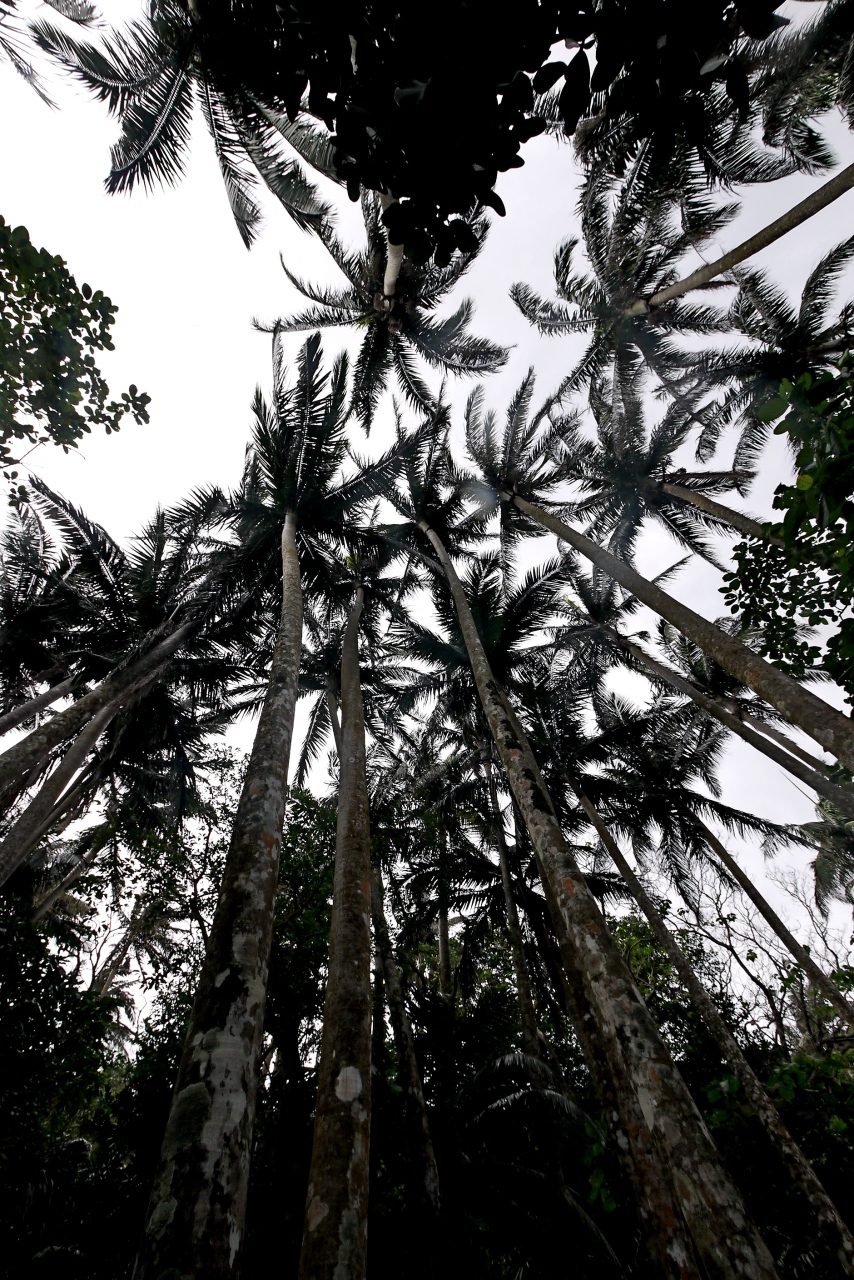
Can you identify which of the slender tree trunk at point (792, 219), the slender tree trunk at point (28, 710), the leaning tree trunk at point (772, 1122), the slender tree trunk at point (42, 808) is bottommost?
the leaning tree trunk at point (772, 1122)

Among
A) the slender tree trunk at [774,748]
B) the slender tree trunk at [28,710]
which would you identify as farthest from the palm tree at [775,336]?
the slender tree trunk at [28,710]

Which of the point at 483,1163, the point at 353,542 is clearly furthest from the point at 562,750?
the point at 483,1163

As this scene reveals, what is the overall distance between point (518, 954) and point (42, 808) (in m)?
8.60

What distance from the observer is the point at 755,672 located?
564 centimetres

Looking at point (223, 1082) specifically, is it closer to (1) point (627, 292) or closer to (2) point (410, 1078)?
(2) point (410, 1078)

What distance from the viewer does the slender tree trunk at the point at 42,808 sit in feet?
Answer: 23.0

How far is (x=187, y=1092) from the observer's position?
2475 mm

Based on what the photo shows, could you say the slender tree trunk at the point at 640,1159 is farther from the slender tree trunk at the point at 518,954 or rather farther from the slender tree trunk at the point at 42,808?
the slender tree trunk at the point at 42,808

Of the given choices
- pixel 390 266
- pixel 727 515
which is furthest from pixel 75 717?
pixel 727 515

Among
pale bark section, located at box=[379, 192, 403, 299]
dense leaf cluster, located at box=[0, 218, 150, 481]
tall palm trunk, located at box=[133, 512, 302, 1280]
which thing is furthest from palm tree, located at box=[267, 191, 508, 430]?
tall palm trunk, located at box=[133, 512, 302, 1280]

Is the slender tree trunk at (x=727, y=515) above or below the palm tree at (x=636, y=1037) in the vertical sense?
above

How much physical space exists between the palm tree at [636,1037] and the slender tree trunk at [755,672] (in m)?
2.46

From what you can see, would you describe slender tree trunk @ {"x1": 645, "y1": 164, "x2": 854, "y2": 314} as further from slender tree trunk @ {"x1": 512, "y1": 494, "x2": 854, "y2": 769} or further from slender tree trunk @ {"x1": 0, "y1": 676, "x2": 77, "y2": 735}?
slender tree trunk @ {"x1": 0, "y1": 676, "x2": 77, "y2": 735}

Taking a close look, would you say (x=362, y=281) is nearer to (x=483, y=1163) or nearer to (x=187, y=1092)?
(x=187, y=1092)
